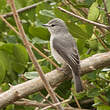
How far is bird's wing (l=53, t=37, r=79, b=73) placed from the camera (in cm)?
361

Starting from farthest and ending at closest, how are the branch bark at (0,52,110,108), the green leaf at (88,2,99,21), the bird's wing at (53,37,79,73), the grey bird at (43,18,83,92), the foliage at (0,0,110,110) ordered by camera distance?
the bird's wing at (53,37,79,73) < the grey bird at (43,18,83,92) < the foliage at (0,0,110,110) < the green leaf at (88,2,99,21) < the branch bark at (0,52,110,108)

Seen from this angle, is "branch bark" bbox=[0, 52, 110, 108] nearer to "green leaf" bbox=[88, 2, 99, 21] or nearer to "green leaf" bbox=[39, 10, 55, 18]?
"green leaf" bbox=[88, 2, 99, 21]

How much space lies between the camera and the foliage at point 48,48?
2958 millimetres

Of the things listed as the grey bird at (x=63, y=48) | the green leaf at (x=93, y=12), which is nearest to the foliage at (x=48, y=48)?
the green leaf at (x=93, y=12)

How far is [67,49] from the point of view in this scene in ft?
13.0

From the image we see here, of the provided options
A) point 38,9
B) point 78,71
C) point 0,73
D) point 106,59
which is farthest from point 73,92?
point 38,9

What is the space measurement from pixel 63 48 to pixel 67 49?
0.06 metres

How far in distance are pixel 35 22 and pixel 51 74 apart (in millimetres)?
1088

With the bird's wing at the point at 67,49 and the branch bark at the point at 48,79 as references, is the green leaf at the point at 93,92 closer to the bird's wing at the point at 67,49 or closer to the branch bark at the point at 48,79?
the branch bark at the point at 48,79

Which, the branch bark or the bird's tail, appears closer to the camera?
the branch bark

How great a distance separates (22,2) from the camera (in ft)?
13.0

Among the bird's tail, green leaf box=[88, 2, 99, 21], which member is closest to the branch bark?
the bird's tail

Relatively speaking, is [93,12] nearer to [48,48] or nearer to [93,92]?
[93,92]

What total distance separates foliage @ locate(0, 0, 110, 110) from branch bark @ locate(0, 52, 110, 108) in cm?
8
